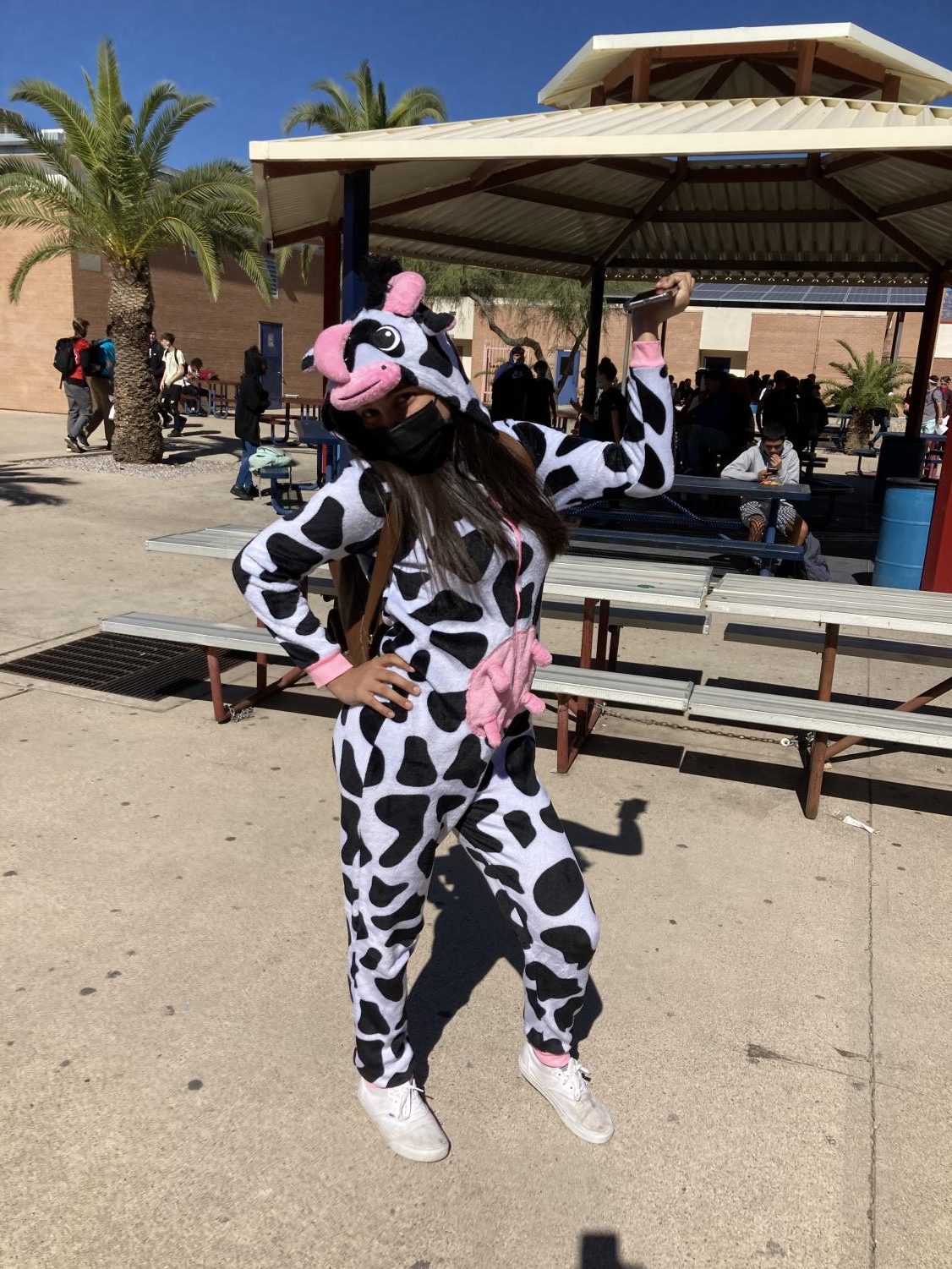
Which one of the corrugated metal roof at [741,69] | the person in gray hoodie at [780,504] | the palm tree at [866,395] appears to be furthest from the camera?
the palm tree at [866,395]

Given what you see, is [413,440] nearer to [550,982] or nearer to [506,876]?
[506,876]

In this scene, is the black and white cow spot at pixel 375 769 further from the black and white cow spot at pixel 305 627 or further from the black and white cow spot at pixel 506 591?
the black and white cow spot at pixel 506 591

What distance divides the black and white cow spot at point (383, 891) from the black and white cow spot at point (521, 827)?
26 cm

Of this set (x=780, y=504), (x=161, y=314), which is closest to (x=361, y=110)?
(x=161, y=314)

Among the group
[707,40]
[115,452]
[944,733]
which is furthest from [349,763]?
[115,452]

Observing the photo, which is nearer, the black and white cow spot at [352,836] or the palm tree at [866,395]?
the black and white cow spot at [352,836]

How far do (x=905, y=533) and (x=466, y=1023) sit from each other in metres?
6.40

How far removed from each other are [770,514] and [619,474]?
6.16 m

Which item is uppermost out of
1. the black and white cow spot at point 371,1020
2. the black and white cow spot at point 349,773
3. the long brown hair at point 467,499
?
the long brown hair at point 467,499

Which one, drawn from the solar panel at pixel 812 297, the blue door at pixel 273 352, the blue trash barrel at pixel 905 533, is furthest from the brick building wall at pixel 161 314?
the blue trash barrel at pixel 905 533

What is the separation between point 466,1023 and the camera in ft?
9.48

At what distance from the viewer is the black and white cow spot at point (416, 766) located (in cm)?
209

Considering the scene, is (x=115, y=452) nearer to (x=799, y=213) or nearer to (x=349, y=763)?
(x=799, y=213)

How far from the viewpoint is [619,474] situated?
2.25m
